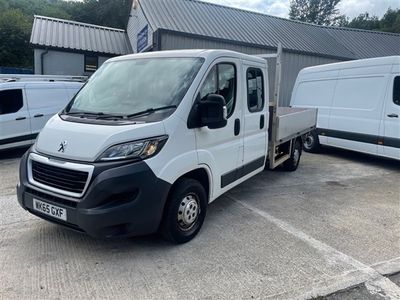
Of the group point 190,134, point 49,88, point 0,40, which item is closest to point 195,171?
point 190,134

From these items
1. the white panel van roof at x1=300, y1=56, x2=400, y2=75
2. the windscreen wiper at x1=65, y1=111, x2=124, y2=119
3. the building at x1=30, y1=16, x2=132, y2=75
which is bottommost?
the windscreen wiper at x1=65, y1=111, x2=124, y2=119

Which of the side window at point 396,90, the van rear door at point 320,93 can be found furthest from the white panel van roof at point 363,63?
the side window at point 396,90

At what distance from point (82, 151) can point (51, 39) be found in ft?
58.3

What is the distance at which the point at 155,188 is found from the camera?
325cm

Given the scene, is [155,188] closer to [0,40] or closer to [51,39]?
[51,39]

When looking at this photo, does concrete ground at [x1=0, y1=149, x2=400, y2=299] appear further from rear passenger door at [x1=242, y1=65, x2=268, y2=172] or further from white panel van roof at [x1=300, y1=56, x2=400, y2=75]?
white panel van roof at [x1=300, y1=56, x2=400, y2=75]

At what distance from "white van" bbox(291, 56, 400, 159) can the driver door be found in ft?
16.2

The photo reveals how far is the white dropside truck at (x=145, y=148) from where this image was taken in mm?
3137

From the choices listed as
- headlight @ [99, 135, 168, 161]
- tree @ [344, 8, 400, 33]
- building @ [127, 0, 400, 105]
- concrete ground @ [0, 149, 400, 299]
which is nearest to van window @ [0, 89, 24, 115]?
concrete ground @ [0, 149, 400, 299]

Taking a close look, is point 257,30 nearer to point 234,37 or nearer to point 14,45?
Answer: point 234,37

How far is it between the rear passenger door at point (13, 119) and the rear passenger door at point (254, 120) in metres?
6.28

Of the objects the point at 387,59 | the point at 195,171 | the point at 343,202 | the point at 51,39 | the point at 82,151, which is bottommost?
the point at 343,202

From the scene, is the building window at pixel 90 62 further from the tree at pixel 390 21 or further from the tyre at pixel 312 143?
the tree at pixel 390 21

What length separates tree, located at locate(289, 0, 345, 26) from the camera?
5288cm
